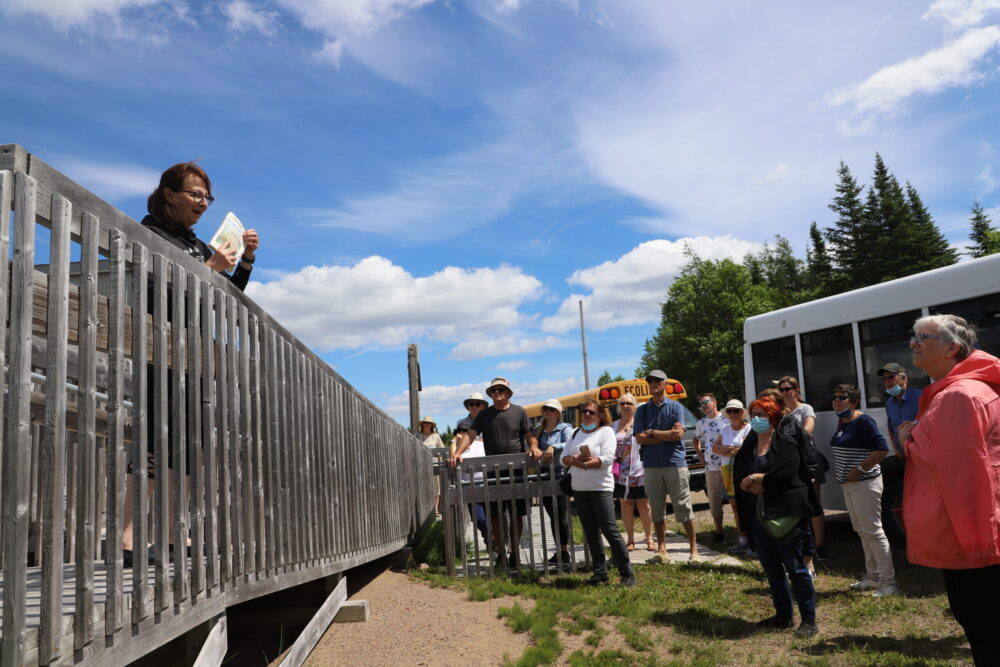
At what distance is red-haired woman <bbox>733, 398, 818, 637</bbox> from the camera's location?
5242 millimetres

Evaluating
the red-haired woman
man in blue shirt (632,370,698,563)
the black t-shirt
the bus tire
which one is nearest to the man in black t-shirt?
the black t-shirt

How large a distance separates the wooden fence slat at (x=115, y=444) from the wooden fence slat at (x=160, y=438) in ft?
0.96

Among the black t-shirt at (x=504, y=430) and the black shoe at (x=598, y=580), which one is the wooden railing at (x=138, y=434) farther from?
the black t-shirt at (x=504, y=430)

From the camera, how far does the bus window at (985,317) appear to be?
281 inches

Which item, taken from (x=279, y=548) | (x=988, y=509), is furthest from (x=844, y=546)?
(x=279, y=548)

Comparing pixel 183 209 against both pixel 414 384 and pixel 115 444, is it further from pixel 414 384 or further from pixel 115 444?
pixel 414 384

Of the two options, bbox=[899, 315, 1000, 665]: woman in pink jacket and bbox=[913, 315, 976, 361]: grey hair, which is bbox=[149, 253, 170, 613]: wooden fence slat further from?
bbox=[913, 315, 976, 361]: grey hair

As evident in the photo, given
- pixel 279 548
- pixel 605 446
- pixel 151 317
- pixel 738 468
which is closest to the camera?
pixel 151 317

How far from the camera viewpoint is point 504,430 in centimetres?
802

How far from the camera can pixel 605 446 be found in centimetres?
702

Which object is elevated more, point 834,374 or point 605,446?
point 834,374

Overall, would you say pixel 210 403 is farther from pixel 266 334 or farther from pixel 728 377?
pixel 728 377

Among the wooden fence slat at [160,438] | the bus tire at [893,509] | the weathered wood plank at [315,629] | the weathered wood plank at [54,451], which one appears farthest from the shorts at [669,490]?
the weathered wood plank at [54,451]

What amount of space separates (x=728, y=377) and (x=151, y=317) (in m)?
42.7
